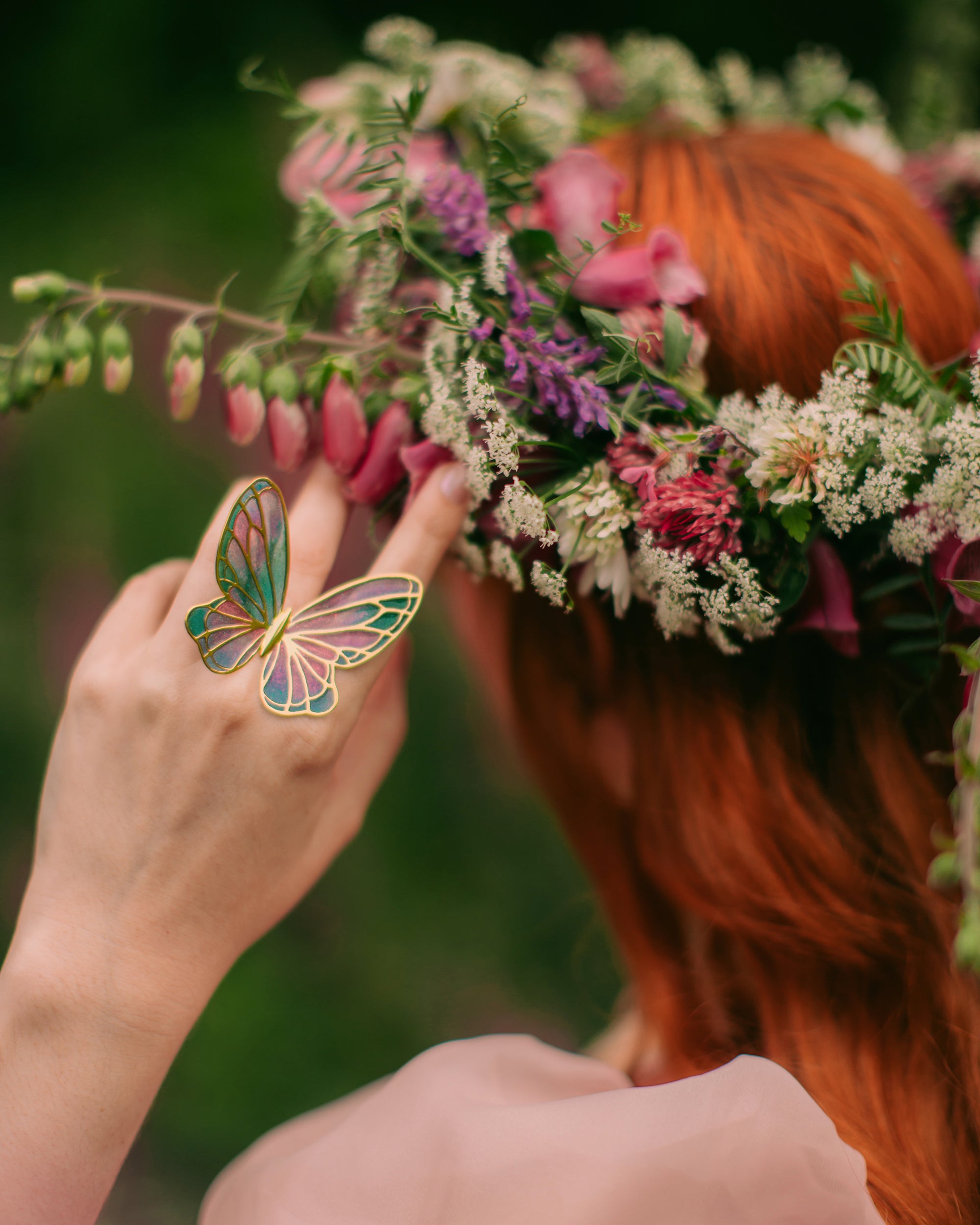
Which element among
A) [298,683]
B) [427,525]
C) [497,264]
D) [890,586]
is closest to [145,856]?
[298,683]

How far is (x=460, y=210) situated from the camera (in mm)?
832

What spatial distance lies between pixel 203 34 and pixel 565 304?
211 cm

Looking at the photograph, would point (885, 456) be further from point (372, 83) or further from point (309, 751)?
point (372, 83)

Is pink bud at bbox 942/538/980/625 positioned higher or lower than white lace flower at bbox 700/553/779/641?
higher

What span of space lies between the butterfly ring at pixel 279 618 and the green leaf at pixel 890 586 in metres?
0.44

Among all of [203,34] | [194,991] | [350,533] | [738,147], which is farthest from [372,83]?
[203,34]

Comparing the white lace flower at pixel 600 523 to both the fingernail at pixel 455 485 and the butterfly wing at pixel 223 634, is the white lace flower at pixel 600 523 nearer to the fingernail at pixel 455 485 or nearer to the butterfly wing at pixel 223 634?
the fingernail at pixel 455 485

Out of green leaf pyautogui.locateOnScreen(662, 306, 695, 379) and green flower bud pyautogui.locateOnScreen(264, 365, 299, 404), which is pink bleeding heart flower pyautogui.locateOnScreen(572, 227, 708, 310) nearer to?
green leaf pyautogui.locateOnScreen(662, 306, 695, 379)

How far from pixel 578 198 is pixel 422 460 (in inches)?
12.8

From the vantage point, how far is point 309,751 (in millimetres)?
805

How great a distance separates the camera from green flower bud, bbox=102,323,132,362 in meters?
0.82

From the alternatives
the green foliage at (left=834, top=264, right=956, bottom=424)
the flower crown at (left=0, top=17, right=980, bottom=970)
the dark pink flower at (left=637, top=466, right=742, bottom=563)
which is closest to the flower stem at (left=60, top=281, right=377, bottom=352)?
the flower crown at (left=0, top=17, right=980, bottom=970)

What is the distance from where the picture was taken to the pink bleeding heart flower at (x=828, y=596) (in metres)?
0.79

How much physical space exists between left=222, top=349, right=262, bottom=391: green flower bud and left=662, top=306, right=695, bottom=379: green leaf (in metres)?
0.36
